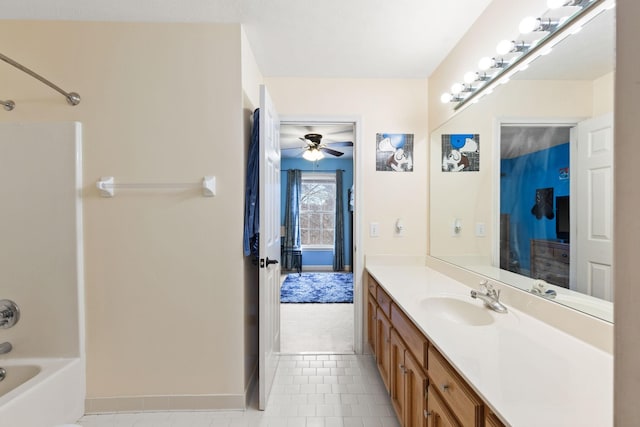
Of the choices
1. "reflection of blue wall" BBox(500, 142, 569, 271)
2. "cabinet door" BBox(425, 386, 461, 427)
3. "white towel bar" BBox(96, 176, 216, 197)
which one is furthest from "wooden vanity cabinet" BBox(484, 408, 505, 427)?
"white towel bar" BBox(96, 176, 216, 197)

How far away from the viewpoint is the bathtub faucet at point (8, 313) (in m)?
1.66

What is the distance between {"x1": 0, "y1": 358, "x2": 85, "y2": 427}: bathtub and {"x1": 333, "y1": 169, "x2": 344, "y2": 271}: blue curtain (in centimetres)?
463

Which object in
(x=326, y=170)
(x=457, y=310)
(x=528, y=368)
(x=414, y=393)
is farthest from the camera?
(x=326, y=170)

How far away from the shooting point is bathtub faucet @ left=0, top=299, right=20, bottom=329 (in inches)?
65.5

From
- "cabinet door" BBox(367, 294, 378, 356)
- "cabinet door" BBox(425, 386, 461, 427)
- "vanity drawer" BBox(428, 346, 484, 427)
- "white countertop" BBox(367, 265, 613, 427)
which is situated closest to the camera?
"white countertop" BBox(367, 265, 613, 427)

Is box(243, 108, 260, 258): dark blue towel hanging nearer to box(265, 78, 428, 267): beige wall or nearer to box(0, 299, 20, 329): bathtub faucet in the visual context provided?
box(265, 78, 428, 267): beige wall

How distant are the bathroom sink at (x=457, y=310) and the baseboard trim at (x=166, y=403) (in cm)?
133

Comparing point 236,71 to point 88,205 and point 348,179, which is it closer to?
point 88,205

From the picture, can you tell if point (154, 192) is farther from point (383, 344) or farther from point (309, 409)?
point (383, 344)

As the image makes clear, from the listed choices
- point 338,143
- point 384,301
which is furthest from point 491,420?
point 338,143

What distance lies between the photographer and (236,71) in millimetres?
1788

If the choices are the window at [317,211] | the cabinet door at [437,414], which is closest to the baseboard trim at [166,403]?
the cabinet door at [437,414]

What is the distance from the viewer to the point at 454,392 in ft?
3.09

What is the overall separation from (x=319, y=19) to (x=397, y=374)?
217cm
